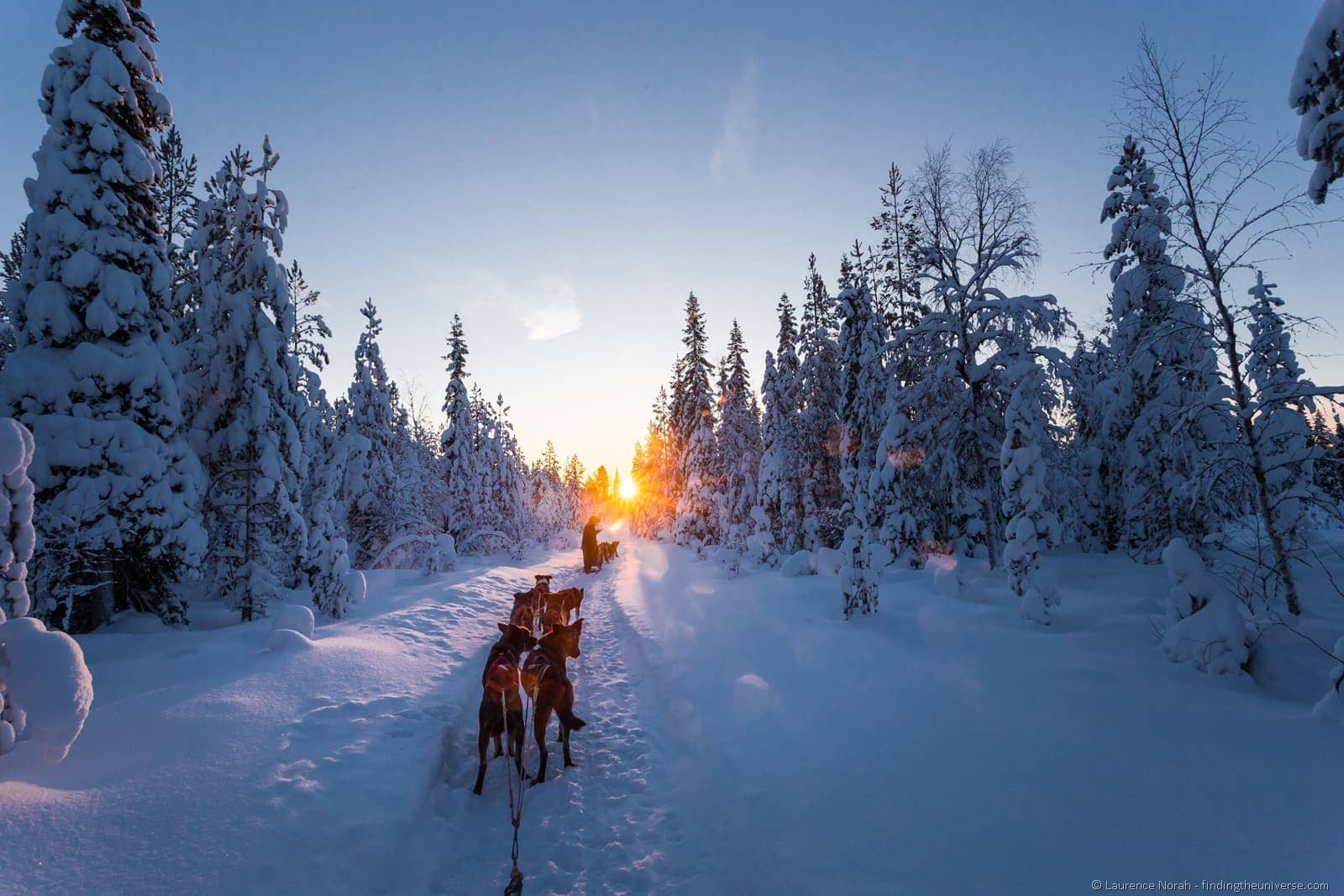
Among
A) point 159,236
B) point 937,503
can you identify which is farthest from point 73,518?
point 937,503

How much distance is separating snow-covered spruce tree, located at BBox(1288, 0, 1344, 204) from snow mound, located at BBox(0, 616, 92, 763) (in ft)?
32.5

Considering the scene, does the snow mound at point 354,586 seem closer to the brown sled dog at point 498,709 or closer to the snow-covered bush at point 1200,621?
the brown sled dog at point 498,709

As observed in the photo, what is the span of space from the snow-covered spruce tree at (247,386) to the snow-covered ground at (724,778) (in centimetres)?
329

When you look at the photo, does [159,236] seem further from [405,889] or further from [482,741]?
[405,889]

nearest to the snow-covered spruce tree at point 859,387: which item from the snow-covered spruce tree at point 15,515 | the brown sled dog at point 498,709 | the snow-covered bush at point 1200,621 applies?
the snow-covered bush at point 1200,621

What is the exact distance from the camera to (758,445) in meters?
30.3

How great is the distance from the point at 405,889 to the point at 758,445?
27.7 metres

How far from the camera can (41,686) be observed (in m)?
3.69

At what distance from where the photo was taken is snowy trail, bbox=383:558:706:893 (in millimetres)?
3750

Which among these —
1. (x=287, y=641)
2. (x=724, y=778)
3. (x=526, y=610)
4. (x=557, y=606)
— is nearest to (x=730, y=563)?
(x=557, y=606)

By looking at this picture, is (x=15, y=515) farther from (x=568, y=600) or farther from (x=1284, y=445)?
(x=1284, y=445)

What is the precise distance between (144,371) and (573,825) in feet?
34.3

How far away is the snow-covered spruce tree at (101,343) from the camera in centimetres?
838

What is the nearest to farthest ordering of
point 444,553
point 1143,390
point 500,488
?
1. point 1143,390
2. point 444,553
3. point 500,488
